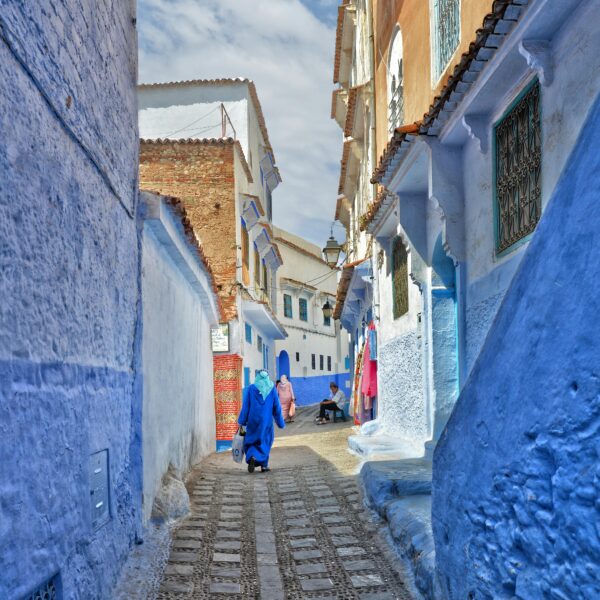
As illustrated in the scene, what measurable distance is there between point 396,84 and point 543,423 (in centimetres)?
827

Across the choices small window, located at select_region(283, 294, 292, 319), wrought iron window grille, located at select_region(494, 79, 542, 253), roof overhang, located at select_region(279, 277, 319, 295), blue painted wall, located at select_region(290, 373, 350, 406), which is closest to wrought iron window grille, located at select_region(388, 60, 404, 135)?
wrought iron window grille, located at select_region(494, 79, 542, 253)

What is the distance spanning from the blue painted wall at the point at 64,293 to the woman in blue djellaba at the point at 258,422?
164 inches

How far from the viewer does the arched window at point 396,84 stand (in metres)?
9.50

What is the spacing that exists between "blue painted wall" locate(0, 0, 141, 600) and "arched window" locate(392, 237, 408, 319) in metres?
5.14

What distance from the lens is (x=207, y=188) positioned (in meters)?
Answer: 15.7

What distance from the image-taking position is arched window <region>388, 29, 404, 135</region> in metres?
9.50

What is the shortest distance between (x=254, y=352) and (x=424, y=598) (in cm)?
1618

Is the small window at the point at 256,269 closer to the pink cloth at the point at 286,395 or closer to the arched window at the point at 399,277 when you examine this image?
the pink cloth at the point at 286,395

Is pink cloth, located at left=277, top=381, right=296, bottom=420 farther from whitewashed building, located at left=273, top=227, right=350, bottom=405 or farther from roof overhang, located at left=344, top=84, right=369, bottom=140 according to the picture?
roof overhang, located at left=344, top=84, right=369, bottom=140

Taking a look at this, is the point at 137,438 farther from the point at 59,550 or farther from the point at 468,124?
the point at 468,124

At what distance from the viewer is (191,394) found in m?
9.84

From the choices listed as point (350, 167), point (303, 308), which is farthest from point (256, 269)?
point (303, 308)

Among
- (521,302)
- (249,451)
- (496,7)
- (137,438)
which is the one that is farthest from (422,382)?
(521,302)

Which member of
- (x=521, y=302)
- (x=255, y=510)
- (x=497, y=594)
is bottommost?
(x=255, y=510)
